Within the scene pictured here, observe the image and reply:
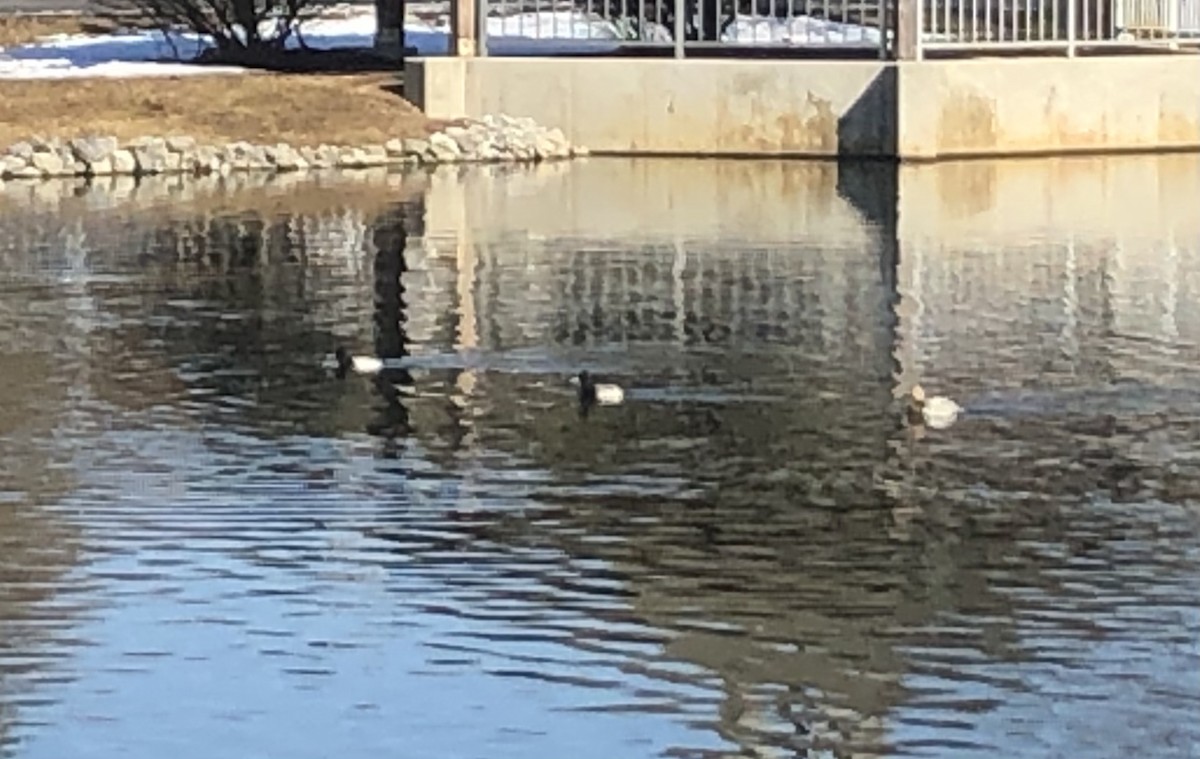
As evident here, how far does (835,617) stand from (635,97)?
23472 mm

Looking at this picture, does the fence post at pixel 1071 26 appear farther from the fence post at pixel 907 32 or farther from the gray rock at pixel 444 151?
the gray rock at pixel 444 151

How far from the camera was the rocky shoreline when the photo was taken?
3216 cm

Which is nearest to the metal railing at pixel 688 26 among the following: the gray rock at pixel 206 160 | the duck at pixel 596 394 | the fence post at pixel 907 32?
the fence post at pixel 907 32

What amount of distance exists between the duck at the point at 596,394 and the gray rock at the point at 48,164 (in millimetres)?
16379

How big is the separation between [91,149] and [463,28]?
5.22 meters

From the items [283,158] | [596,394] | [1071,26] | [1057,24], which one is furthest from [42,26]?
[596,394]

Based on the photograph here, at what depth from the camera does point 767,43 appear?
121 ft

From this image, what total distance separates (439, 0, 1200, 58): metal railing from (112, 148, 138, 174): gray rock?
499 centimetres

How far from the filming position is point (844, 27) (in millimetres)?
37969

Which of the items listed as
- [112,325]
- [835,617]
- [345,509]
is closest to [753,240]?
[112,325]

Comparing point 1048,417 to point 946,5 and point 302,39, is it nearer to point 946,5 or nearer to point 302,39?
point 946,5

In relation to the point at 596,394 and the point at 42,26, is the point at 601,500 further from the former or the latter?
the point at 42,26

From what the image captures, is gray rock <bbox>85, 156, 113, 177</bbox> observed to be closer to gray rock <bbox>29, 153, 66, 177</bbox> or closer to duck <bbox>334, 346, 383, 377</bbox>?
gray rock <bbox>29, 153, 66, 177</bbox>

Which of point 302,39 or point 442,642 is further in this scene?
point 302,39
